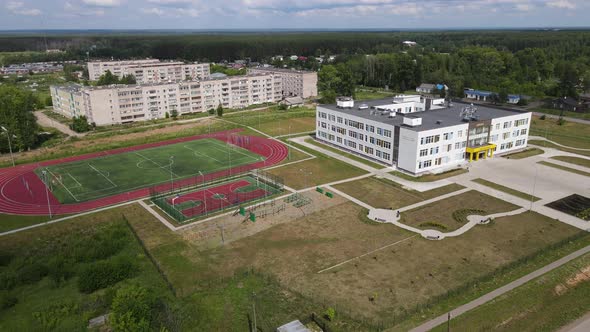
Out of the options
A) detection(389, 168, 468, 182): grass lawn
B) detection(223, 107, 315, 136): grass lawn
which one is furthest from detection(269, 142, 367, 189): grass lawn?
detection(223, 107, 315, 136): grass lawn

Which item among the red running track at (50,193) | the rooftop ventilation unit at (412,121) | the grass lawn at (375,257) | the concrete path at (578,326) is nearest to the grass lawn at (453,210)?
the grass lawn at (375,257)

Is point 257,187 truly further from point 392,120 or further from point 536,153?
point 536,153

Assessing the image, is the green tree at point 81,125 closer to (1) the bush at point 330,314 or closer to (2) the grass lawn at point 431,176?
(2) the grass lawn at point 431,176

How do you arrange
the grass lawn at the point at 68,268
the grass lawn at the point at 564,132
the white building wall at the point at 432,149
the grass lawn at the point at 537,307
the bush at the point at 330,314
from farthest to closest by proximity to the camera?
1. the grass lawn at the point at 564,132
2. the white building wall at the point at 432,149
3. the grass lawn at the point at 68,268
4. the bush at the point at 330,314
5. the grass lawn at the point at 537,307

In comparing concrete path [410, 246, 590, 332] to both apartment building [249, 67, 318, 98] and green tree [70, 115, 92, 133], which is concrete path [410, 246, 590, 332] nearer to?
green tree [70, 115, 92, 133]

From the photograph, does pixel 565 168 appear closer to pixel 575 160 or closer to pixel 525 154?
pixel 575 160
